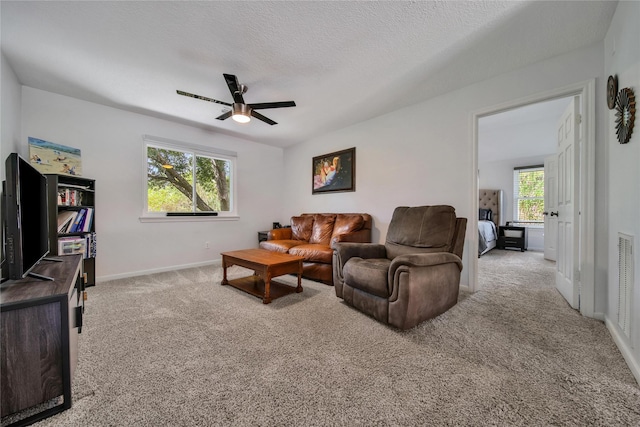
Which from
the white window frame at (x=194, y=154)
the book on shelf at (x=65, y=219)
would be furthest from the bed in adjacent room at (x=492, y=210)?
the book on shelf at (x=65, y=219)

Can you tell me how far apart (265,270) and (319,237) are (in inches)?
58.2

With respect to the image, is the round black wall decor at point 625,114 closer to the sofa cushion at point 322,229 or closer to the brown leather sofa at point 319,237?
the brown leather sofa at point 319,237

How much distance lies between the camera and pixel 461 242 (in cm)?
228

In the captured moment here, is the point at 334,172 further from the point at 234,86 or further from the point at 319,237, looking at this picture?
the point at 234,86

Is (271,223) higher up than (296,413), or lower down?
higher up

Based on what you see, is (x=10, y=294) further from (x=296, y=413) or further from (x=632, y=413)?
(x=632, y=413)

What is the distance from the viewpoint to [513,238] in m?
5.59

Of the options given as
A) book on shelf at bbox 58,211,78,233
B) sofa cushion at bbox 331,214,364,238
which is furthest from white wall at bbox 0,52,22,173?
sofa cushion at bbox 331,214,364,238

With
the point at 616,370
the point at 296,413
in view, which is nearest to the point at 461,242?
the point at 616,370

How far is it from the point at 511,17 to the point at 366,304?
96.1 inches

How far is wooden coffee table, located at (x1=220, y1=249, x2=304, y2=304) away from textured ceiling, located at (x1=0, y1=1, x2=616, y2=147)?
1907mm

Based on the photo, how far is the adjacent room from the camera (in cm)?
117

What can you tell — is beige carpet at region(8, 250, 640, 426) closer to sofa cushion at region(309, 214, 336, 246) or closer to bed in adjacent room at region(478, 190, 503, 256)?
sofa cushion at region(309, 214, 336, 246)

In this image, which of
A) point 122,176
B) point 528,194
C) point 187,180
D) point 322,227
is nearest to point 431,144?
point 322,227
